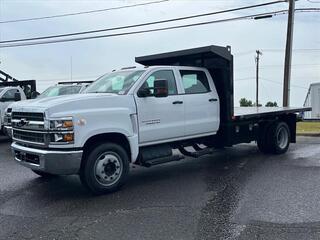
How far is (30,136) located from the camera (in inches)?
261

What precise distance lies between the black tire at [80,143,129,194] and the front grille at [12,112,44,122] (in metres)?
0.95

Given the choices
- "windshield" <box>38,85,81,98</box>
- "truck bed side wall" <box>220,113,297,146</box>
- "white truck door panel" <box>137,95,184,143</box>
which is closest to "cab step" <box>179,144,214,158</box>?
"truck bed side wall" <box>220,113,297,146</box>

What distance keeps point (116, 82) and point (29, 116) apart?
1792 mm

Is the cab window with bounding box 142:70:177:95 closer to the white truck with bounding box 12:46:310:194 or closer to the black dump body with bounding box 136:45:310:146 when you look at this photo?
the white truck with bounding box 12:46:310:194

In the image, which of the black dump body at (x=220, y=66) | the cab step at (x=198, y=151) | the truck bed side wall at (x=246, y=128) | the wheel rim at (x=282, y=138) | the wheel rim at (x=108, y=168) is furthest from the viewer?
the wheel rim at (x=282, y=138)

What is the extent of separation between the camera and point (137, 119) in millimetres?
7113

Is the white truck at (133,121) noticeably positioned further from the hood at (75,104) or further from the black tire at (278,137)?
the black tire at (278,137)

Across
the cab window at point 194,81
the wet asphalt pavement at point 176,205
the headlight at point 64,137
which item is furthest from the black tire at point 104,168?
the cab window at point 194,81

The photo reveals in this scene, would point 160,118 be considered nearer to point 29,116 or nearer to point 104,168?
point 104,168

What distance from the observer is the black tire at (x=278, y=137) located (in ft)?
34.1

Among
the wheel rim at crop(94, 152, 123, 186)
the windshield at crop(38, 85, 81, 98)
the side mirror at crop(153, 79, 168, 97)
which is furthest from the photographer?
the windshield at crop(38, 85, 81, 98)

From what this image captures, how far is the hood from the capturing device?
6.24 meters

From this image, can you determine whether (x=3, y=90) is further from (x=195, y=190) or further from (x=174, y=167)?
(x=195, y=190)

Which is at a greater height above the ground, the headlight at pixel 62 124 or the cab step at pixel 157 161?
the headlight at pixel 62 124
